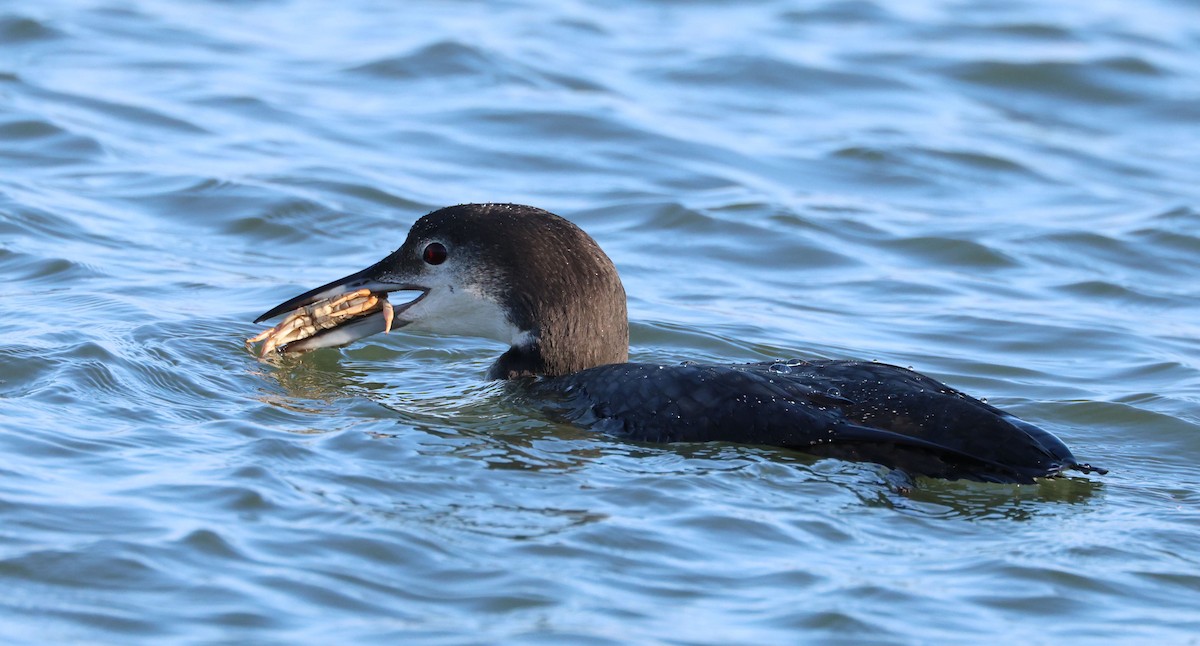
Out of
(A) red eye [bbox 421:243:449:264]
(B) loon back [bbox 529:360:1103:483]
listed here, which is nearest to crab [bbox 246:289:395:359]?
(A) red eye [bbox 421:243:449:264]

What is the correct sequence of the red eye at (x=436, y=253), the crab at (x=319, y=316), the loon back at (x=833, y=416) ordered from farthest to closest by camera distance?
the crab at (x=319, y=316), the red eye at (x=436, y=253), the loon back at (x=833, y=416)

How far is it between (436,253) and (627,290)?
90.0 inches

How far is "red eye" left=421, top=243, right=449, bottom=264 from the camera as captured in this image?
6906mm

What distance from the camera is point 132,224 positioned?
9.43 meters

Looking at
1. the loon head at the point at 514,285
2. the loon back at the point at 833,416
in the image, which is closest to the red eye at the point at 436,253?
the loon head at the point at 514,285

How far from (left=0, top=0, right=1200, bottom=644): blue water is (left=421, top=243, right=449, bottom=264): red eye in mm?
570

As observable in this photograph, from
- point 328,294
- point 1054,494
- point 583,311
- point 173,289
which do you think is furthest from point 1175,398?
point 173,289

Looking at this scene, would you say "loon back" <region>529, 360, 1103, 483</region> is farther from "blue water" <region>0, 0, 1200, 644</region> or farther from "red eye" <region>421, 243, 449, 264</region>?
"red eye" <region>421, 243, 449, 264</region>

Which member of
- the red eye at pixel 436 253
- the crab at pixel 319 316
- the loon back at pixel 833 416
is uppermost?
the red eye at pixel 436 253

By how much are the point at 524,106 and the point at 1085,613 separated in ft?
26.8

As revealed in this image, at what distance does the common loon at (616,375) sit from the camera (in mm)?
5789

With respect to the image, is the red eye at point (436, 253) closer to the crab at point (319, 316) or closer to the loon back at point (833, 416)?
the crab at point (319, 316)

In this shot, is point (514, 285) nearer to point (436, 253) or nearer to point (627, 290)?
point (436, 253)

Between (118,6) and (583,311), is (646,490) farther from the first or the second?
(118,6)
